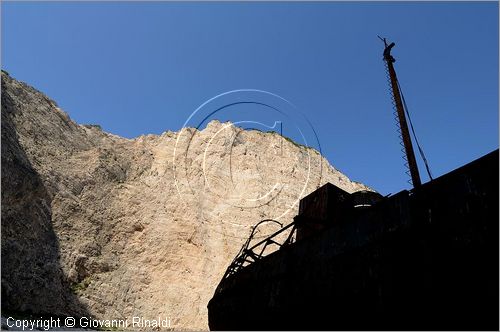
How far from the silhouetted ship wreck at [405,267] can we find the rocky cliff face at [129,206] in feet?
49.5

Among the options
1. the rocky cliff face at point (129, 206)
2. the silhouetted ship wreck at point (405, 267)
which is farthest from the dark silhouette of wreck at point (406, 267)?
the rocky cliff face at point (129, 206)

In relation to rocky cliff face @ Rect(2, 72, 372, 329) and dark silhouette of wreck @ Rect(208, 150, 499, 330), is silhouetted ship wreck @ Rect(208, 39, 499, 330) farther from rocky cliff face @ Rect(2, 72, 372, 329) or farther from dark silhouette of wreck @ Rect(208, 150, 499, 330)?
rocky cliff face @ Rect(2, 72, 372, 329)

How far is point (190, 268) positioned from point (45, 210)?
1015cm

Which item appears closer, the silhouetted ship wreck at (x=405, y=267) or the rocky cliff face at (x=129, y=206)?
the silhouetted ship wreck at (x=405, y=267)

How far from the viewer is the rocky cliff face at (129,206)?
2289 centimetres

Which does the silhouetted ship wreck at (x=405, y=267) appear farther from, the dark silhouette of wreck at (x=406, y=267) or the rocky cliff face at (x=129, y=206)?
the rocky cliff face at (x=129, y=206)

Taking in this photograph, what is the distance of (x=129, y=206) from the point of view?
3194 cm

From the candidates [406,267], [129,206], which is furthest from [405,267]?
[129,206]

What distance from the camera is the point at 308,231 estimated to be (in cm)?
1436

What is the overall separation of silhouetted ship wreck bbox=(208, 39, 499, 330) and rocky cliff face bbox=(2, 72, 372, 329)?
15.1 metres

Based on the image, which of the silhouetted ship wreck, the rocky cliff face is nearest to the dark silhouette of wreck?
the silhouetted ship wreck

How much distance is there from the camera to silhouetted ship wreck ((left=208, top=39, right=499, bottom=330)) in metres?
6.88

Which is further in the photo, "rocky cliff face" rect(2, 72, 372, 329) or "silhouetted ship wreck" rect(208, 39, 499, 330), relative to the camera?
"rocky cliff face" rect(2, 72, 372, 329)

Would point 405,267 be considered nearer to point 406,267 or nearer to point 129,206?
point 406,267
